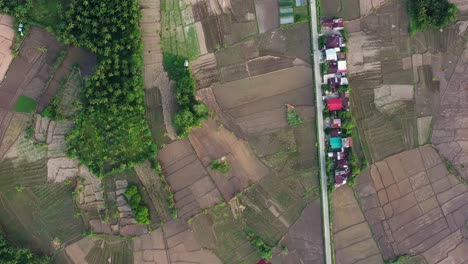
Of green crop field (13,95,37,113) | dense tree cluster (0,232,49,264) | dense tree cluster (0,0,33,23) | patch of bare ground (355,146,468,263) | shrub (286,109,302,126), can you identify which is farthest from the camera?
patch of bare ground (355,146,468,263)

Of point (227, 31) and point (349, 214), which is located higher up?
point (227, 31)

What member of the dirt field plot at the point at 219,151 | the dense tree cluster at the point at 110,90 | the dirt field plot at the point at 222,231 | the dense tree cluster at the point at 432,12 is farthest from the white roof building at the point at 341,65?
the dense tree cluster at the point at 110,90

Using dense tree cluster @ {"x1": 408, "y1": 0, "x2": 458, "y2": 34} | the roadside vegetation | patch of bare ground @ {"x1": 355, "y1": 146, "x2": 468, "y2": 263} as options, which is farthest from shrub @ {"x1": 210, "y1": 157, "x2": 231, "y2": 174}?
dense tree cluster @ {"x1": 408, "y1": 0, "x2": 458, "y2": 34}

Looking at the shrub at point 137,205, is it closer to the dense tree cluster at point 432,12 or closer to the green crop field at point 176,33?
the green crop field at point 176,33

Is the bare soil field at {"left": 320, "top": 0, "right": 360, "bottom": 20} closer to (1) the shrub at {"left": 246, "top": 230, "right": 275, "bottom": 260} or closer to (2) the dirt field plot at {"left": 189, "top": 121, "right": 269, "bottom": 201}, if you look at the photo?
(2) the dirt field plot at {"left": 189, "top": 121, "right": 269, "bottom": 201}

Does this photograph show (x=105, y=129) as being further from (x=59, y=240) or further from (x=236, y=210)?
(x=236, y=210)

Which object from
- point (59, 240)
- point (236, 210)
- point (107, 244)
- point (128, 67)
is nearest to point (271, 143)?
point (236, 210)
